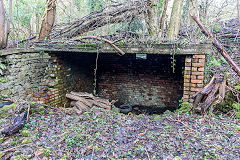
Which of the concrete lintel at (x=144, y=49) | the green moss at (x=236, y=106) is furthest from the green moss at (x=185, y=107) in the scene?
the concrete lintel at (x=144, y=49)

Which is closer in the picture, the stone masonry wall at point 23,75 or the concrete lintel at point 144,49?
the concrete lintel at point 144,49

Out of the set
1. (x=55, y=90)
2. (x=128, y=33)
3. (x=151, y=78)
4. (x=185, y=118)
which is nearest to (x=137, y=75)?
(x=151, y=78)

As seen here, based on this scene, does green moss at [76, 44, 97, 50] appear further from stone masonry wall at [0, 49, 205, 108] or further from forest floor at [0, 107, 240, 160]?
forest floor at [0, 107, 240, 160]

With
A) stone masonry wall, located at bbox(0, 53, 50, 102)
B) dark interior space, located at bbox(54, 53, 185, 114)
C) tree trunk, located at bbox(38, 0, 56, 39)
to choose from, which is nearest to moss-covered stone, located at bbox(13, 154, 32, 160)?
stone masonry wall, located at bbox(0, 53, 50, 102)

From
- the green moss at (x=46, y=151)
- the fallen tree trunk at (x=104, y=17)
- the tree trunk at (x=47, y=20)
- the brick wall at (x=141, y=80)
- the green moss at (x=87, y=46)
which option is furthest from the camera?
the brick wall at (x=141, y=80)

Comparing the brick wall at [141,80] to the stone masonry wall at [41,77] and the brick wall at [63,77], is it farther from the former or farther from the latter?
the stone masonry wall at [41,77]

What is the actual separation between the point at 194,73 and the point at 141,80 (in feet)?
11.1

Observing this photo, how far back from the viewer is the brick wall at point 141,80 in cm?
672

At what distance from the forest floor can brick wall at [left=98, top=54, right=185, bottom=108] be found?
357 centimetres

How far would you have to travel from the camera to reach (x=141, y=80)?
23.8ft

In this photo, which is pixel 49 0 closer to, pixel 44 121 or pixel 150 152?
pixel 44 121

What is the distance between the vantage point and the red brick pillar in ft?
12.8

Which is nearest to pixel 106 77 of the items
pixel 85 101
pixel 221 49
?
pixel 85 101

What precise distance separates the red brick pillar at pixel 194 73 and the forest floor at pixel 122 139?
100 cm
